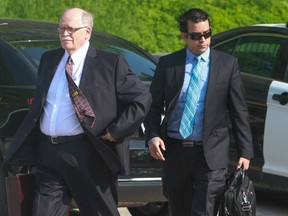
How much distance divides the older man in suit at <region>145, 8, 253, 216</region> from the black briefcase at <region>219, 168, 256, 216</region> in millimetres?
103

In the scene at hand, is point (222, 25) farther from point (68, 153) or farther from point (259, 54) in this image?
point (68, 153)

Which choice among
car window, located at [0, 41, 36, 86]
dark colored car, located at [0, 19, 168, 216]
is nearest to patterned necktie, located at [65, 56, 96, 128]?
dark colored car, located at [0, 19, 168, 216]

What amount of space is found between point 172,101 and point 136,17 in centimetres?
920

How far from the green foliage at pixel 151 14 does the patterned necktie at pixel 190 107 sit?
8374 mm

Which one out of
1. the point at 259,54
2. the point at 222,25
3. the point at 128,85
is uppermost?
the point at 128,85

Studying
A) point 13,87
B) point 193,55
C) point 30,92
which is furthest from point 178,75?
point 13,87

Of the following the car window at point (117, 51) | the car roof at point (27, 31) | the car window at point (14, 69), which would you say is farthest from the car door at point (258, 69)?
the car window at point (14, 69)

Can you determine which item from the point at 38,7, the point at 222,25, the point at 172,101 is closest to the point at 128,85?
the point at 172,101

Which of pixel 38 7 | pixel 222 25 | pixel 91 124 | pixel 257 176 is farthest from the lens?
pixel 222 25

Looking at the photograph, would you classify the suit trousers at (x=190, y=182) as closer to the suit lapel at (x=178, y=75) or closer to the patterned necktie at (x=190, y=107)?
the patterned necktie at (x=190, y=107)

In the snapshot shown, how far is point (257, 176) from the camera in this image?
7309 millimetres

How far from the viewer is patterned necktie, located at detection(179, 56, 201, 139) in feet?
16.6

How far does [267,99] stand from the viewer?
23.3 feet

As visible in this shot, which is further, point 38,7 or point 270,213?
point 38,7
